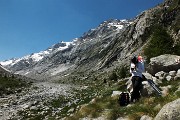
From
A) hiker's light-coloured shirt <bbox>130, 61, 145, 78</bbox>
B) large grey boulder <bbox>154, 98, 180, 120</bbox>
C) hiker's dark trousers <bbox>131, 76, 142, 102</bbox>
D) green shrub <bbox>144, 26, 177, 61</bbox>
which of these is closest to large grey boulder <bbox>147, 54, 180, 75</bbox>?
hiker's light-coloured shirt <bbox>130, 61, 145, 78</bbox>

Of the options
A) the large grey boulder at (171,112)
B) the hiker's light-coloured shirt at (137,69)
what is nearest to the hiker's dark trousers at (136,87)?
the hiker's light-coloured shirt at (137,69)

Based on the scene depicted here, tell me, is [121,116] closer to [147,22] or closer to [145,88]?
[145,88]

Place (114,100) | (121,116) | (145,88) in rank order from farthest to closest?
(114,100)
(145,88)
(121,116)

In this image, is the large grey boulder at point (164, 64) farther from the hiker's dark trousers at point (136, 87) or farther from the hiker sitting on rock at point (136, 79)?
the hiker's dark trousers at point (136, 87)

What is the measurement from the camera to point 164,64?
26969mm

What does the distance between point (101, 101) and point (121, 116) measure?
467cm

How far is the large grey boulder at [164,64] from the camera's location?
86.3 ft

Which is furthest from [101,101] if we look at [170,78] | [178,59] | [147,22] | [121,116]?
[147,22]

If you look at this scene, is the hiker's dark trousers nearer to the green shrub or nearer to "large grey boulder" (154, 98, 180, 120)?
"large grey boulder" (154, 98, 180, 120)

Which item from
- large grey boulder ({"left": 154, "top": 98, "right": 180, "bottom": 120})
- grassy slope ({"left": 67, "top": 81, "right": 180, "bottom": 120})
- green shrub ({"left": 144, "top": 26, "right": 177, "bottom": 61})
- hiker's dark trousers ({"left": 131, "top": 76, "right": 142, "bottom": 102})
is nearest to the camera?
large grey boulder ({"left": 154, "top": 98, "right": 180, "bottom": 120})

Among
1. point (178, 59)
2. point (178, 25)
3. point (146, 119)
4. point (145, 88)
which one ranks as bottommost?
point (146, 119)

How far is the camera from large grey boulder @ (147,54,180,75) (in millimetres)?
26312

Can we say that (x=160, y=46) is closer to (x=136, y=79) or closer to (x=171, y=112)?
(x=136, y=79)

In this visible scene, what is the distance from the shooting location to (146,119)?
1468 cm
